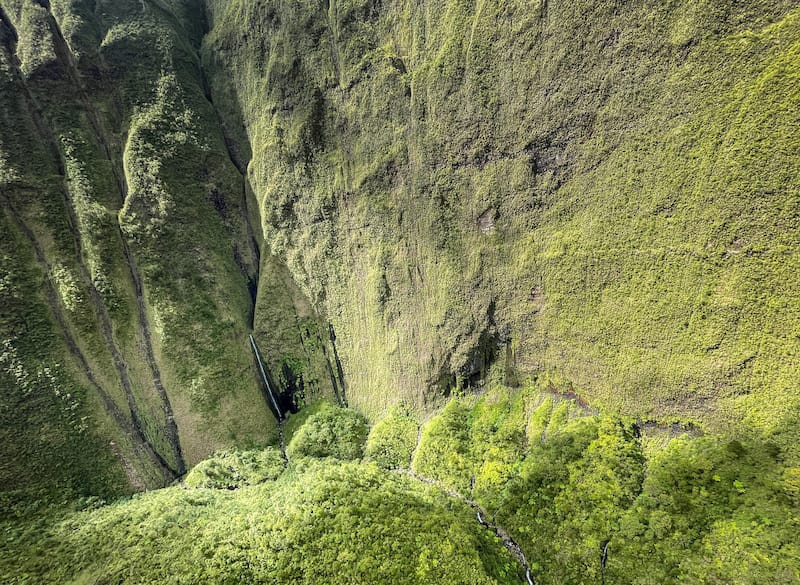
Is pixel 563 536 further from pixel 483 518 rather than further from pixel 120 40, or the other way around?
pixel 120 40

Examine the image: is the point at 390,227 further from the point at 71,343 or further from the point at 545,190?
the point at 71,343

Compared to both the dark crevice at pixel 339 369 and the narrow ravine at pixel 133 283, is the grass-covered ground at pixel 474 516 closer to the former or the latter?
the dark crevice at pixel 339 369

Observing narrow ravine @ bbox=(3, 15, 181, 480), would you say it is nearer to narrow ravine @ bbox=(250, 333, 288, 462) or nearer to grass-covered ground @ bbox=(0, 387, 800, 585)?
grass-covered ground @ bbox=(0, 387, 800, 585)

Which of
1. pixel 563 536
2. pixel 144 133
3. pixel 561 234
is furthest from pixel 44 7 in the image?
pixel 563 536

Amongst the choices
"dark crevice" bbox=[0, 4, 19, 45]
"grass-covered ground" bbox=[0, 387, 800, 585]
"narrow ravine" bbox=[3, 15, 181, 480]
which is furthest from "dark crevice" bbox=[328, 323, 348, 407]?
"dark crevice" bbox=[0, 4, 19, 45]

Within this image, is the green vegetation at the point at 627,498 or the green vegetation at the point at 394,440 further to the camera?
the green vegetation at the point at 394,440

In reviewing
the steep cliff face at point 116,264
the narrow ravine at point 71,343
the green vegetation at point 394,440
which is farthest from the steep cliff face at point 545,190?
the narrow ravine at point 71,343
